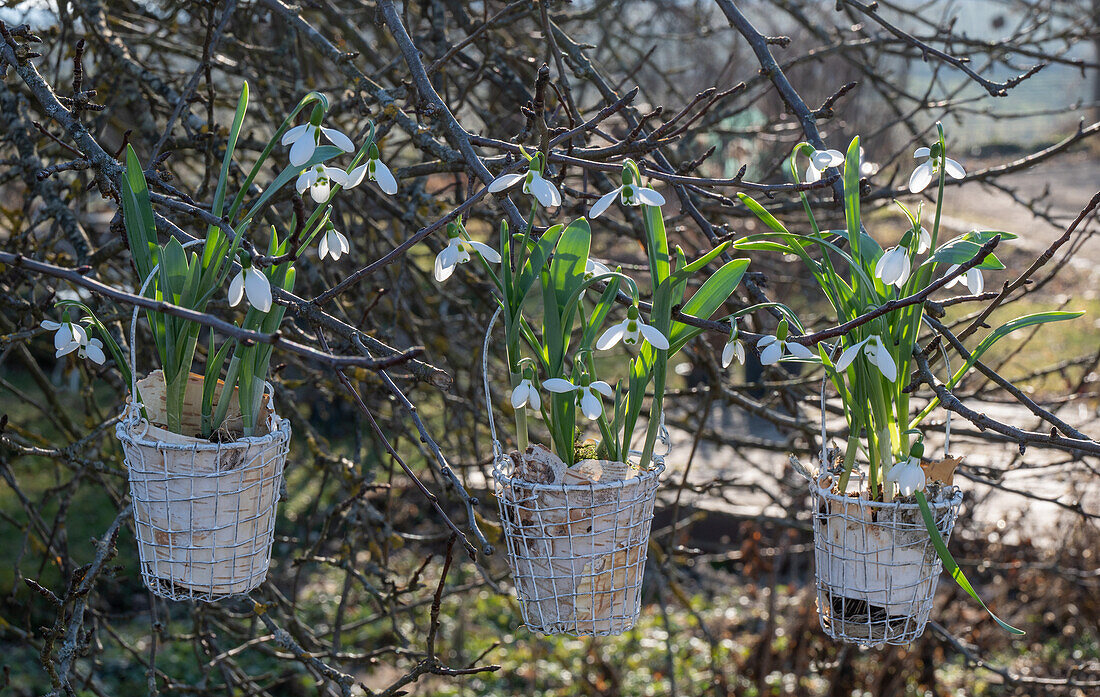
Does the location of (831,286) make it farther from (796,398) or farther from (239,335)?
(796,398)

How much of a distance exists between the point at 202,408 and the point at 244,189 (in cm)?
33

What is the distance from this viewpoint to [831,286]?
1284 millimetres

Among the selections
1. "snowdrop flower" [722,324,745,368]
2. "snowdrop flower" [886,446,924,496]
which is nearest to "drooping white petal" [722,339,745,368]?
"snowdrop flower" [722,324,745,368]

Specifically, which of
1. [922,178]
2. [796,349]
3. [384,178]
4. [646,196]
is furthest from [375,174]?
[922,178]

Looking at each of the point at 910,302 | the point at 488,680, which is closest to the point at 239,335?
the point at 910,302

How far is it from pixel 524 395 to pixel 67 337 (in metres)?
0.60

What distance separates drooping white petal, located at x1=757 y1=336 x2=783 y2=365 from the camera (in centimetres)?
113

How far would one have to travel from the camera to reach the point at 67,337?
1202mm

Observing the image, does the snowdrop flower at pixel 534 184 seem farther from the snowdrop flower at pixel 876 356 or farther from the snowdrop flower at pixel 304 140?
the snowdrop flower at pixel 876 356

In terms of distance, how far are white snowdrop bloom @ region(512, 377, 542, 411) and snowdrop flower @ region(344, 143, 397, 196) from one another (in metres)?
0.30

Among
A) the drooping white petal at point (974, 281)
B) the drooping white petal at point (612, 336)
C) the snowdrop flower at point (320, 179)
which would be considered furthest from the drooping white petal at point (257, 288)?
the drooping white petal at point (974, 281)

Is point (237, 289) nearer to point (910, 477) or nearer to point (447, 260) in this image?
point (447, 260)

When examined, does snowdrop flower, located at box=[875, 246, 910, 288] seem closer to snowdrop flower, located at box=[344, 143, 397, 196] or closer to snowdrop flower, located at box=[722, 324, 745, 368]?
snowdrop flower, located at box=[722, 324, 745, 368]

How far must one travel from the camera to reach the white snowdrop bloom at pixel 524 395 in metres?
1.16
